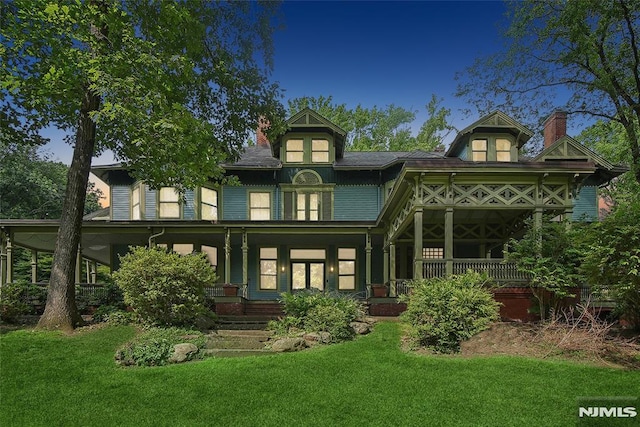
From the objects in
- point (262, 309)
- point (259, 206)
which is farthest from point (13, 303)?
point (259, 206)

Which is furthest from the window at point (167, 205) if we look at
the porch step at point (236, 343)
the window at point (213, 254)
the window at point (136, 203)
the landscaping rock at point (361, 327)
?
the landscaping rock at point (361, 327)

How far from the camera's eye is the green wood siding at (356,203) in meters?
17.6

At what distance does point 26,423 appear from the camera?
501 centimetres

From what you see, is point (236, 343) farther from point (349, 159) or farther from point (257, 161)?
point (349, 159)

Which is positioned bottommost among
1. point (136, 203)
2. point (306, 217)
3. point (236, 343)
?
point (236, 343)

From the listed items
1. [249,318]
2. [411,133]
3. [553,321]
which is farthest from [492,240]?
[411,133]

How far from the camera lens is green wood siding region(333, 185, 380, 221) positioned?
17.6 m

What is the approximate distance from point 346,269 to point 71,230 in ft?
35.0

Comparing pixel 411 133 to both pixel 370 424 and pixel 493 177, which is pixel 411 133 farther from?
pixel 370 424

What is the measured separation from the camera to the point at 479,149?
16.2 meters

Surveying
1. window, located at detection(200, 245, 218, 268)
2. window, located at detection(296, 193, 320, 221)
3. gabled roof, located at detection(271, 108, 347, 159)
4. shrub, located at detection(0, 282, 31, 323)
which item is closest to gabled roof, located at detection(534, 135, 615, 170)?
gabled roof, located at detection(271, 108, 347, 159)

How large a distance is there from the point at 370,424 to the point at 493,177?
7505 mm

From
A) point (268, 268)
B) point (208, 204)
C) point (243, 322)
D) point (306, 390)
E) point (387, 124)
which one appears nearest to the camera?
point (306, 390)

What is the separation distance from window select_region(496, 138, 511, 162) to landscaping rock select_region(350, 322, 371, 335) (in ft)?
32.6
